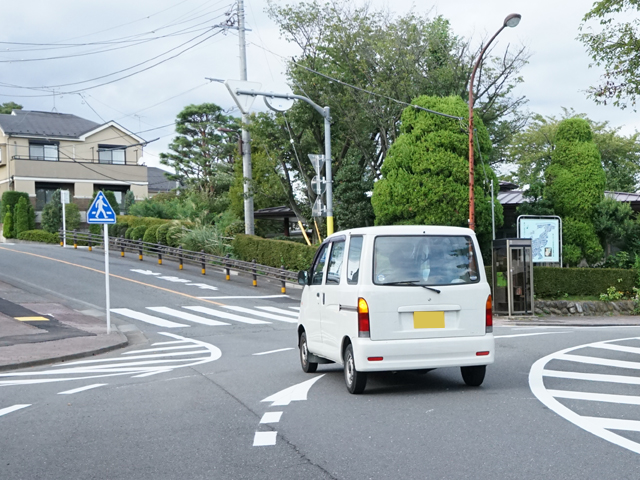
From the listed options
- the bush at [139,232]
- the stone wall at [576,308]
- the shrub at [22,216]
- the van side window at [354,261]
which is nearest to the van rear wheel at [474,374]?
the van side window at [354,261]

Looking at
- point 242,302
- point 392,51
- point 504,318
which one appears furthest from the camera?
point 392,51

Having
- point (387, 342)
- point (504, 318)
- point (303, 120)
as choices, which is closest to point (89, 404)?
point (387, 342)

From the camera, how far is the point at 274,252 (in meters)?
32.2

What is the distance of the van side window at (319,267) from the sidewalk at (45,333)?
6.07m

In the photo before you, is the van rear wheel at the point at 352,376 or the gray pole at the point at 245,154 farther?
the gray pole at the point at 245,154

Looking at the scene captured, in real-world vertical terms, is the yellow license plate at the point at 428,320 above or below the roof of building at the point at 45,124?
below

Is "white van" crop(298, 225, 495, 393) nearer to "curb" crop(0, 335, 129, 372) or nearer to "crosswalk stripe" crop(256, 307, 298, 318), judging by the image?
"curb" crop(0, 335, 129, 372)

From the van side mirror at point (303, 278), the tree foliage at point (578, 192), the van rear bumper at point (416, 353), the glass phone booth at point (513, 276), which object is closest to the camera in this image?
the van rear bumper at point (416, 353)

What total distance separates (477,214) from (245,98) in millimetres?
9714

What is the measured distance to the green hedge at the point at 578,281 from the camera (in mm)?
25219

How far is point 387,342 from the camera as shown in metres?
8.19

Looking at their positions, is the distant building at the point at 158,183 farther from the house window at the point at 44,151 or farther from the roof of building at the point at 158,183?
the house window at the point at 44,151

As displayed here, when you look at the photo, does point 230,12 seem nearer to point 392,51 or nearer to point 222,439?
point 392,51

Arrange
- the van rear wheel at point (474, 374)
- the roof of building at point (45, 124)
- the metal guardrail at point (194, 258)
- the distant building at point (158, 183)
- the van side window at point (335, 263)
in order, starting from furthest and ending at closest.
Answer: the distant building at point (158, 183) → the roof of building at point (45, 124) → the metal guardrail at point (194, 258) → the van side window at point (335, 263) → the van rear wheel at point (474, 374)
